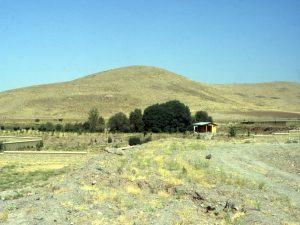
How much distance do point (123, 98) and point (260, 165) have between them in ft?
387

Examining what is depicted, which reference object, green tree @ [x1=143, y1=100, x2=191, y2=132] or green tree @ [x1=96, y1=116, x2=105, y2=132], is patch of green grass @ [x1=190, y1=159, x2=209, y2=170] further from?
green tree @ [x1=96, y1=116, x2=105, y2=132]

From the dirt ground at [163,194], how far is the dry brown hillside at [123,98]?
88.3 meters

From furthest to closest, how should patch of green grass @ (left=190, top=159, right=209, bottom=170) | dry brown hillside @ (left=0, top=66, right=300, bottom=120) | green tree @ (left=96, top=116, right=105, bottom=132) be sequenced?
dry brown hillside @ (left=0, top=66, right=300, bottom=120), green tree @ (left=96, top=116, right=105, bottom=132), patch of green grass @ (left=190, top=159, right=209, bottom=170)

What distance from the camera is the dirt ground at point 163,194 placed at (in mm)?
16125

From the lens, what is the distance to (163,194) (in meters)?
19.7

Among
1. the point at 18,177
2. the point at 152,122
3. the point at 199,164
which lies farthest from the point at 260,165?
the point at 152,122

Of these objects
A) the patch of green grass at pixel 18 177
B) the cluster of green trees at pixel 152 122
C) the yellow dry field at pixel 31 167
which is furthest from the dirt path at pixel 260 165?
the cluster of green trees at pixel 152 122

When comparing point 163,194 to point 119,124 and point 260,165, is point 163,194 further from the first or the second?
point 119,124

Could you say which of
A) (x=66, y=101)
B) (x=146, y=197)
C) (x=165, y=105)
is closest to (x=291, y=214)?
(x=146, y=197)

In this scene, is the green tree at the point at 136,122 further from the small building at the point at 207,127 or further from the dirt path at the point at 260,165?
the dirt path at the point at 260,165

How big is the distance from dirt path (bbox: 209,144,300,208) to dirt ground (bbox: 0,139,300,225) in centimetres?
7

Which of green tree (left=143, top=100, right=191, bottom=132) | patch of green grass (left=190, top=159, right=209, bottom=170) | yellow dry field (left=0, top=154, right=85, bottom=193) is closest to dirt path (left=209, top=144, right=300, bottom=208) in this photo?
patch of green grass (left=190, top=159, right=209, bottom=170)

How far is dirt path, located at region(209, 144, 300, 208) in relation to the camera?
23.0m

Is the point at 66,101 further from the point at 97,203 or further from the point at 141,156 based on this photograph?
the point at 97,203
